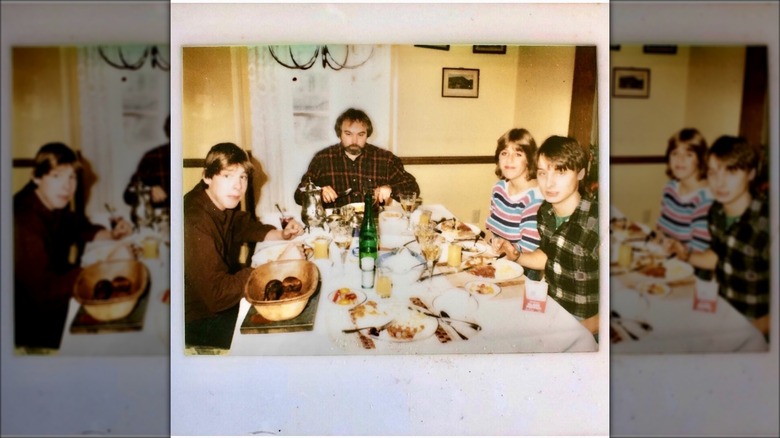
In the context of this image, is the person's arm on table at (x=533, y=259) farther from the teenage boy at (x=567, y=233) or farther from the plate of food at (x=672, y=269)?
the plate of food at (x=672, y=269)

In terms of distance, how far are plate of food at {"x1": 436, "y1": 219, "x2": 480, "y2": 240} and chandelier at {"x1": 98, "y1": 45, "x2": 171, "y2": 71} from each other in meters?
0.87

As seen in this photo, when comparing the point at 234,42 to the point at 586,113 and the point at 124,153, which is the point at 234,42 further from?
the point at 586,113

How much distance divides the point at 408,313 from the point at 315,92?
0.65 metres

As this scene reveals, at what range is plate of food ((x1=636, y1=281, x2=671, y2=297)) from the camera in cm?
129

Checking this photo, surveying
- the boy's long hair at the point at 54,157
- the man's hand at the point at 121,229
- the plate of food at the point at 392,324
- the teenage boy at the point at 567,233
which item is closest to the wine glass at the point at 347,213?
the plate of food at the point at 392,324

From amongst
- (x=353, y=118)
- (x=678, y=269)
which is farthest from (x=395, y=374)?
(x=678, y=269)

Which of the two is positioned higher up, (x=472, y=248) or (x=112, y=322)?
(x=472, y=248)

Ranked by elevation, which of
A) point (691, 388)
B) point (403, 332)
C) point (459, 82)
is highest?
point (459, 82)

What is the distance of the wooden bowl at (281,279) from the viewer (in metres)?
1.32

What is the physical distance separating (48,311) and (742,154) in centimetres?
189

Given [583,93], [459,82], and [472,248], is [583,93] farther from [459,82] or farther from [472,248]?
[472,248]

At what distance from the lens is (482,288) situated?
1326mm

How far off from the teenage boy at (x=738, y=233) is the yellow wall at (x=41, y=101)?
1657mm

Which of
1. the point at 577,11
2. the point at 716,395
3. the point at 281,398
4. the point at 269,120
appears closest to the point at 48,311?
the point at 281,398
